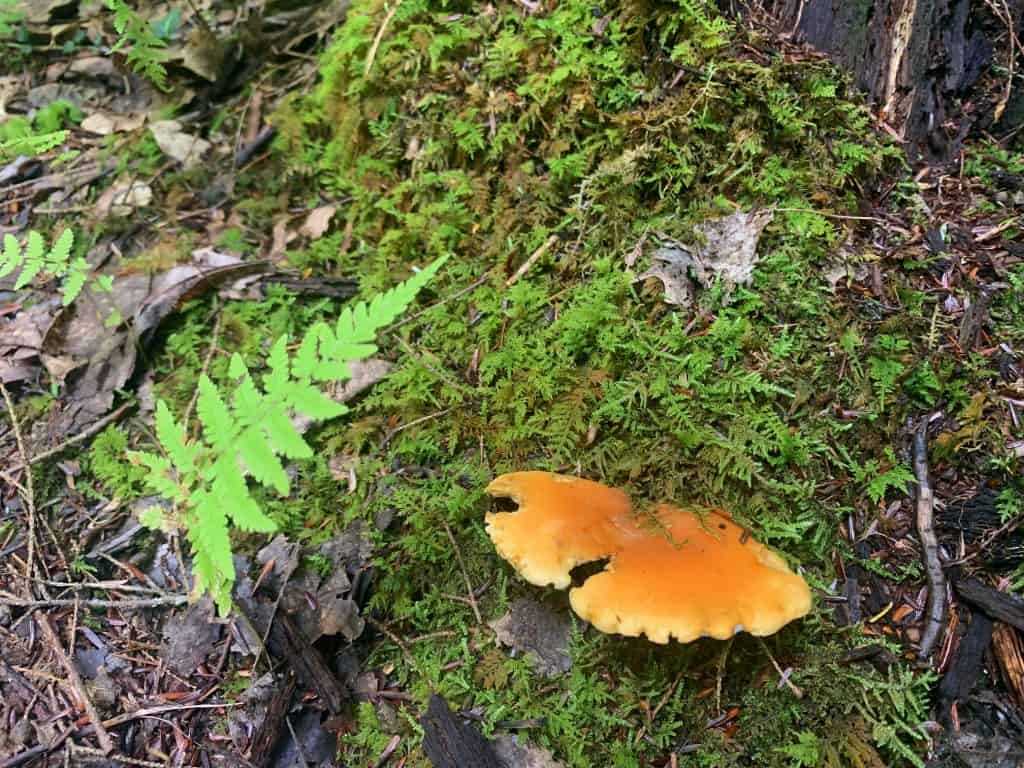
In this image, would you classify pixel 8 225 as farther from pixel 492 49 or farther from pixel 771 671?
pixel 771 671

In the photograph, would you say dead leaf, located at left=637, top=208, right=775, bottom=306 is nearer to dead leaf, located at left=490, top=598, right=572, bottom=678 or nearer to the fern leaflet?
dead leaf, located at left=490, top=598, right=572, bottom=678

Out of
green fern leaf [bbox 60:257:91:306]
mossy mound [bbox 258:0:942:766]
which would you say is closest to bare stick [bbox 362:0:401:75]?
mossy mound [bbox 258:0:942:766]

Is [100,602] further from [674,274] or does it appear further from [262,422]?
[674,274]

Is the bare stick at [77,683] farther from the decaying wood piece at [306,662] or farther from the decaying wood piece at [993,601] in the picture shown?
the decaying wood piece at [993,601]

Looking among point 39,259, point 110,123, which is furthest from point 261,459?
point 110,123

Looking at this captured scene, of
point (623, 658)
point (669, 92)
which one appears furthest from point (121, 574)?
point (669, 92)

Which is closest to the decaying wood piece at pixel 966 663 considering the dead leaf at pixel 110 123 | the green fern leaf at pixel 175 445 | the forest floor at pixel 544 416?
the forest floor at pixel 544 416
